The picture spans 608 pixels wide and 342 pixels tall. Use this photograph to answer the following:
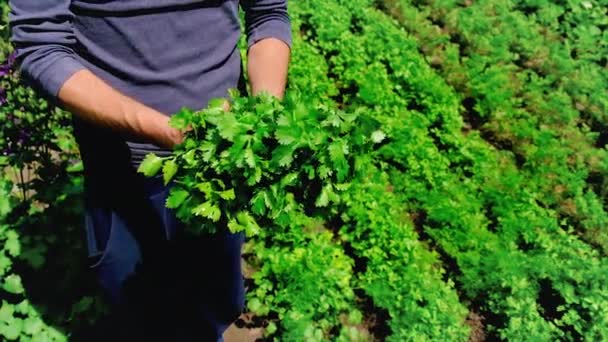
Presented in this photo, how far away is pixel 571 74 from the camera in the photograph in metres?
6.60

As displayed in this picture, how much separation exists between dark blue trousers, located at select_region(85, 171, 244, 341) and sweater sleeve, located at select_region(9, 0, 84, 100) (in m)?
0.51

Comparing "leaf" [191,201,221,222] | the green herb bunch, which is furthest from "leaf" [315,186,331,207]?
"leaf" [191,201,221,222]

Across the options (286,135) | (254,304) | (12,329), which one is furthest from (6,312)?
(286,135)

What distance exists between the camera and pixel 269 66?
2055mm

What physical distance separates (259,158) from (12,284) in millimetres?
2100

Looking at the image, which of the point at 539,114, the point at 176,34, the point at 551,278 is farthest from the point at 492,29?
the point at 176,34

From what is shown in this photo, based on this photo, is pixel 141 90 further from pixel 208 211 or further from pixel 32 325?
pixel 32 325

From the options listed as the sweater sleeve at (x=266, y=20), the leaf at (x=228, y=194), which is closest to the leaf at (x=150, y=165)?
the leaf at (x=228, y=194)

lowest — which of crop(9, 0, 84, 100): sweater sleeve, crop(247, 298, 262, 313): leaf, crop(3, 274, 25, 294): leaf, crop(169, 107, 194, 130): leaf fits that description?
crop(247, 298, 262, 313): leaf

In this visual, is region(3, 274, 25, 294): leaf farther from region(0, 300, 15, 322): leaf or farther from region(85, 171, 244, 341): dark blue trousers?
region(85, 171, 244, 341): dark blue trousers

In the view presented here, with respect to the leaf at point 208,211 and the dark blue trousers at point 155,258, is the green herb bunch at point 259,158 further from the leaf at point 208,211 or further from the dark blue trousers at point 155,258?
the dark blue trousers at point 155,258

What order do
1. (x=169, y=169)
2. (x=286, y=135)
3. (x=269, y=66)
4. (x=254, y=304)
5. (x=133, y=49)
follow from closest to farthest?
(x=286, y=135) < (x=169, y=169) < (x=133, y=49) < (x=269, y=66) < (x=254, y=304)

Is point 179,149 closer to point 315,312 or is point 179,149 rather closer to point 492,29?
point 315,312

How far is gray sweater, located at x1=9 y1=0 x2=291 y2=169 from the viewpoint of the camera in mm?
1559
